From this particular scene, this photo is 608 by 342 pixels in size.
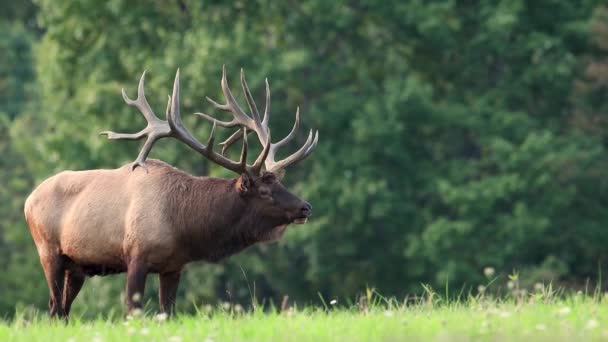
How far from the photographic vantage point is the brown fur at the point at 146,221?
38.5 feet

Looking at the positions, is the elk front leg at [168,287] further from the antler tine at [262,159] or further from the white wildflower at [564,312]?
the white wildflower at [564,312]

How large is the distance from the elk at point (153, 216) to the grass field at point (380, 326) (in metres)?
2.26

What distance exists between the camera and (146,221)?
11711 mm

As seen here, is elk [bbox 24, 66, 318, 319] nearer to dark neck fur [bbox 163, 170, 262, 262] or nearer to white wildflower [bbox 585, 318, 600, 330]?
dark neck fur [bbox 163, 170, 262, 262]

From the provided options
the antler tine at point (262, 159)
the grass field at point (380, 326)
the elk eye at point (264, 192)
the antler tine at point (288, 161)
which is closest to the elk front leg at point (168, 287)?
the elk eye at point (264, 192)

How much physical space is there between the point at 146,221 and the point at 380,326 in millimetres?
3851

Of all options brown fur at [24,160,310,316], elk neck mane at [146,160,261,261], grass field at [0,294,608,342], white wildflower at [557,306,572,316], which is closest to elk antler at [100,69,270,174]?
brown fur at [24,160,310,316]

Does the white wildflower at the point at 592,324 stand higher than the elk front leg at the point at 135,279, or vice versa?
the white wildflower at the point at 592,324

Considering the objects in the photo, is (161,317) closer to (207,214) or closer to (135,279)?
(135,279)

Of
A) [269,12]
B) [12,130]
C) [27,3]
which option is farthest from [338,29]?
[27,3]

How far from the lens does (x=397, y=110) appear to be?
1088 inches

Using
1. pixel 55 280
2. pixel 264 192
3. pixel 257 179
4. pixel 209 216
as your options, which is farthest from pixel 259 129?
pixel 55 280

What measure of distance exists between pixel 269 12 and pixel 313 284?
5330mm

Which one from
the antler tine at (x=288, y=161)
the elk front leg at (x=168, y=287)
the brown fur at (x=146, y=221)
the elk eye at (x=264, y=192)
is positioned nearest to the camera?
the brown fur at (x=146, y=221)
